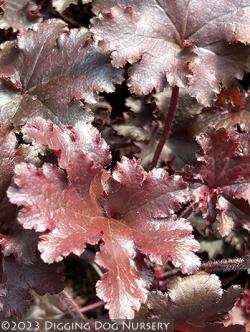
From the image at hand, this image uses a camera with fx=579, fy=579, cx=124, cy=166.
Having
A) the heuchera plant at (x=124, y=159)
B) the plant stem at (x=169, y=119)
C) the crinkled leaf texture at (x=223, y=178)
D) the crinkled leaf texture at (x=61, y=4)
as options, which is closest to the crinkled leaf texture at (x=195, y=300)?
the heuchera plant at (x=124, y=159)

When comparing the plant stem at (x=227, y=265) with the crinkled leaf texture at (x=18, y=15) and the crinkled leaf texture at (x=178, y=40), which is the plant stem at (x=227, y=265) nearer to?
the crinkled leaf texture at (x=178, y=40)

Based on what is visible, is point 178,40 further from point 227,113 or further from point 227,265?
point 227,265

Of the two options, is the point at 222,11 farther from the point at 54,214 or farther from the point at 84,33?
the point at 54,214

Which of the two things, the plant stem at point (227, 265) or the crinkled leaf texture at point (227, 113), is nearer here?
the plant stem at point (227, 265)

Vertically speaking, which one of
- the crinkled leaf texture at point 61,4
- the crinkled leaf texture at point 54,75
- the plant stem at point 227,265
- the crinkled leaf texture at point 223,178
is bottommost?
the plant stem at point 227,265

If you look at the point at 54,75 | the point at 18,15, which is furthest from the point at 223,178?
the point at 18,15

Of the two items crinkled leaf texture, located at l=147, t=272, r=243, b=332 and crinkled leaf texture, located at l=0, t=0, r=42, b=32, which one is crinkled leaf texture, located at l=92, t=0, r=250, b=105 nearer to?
crinkled leaf texture, located at l=0, t=0, r=42, b=32

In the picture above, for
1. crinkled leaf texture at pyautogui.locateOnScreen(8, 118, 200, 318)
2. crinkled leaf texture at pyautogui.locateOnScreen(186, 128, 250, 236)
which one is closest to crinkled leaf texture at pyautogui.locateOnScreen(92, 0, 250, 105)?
crinkled leaf texture at pyautogui.locateOnScreen(186, 128, 250, 236)
